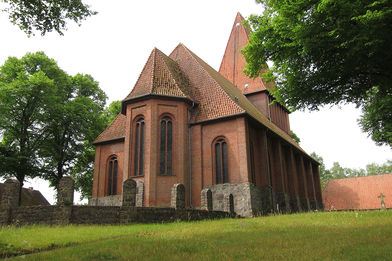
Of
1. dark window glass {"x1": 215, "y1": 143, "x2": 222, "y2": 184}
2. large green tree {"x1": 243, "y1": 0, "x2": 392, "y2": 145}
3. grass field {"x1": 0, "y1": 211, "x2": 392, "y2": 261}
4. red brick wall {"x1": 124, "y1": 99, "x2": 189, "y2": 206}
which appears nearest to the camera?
grass field {"x1": 0, "y1": 211, "x2": 392, "y2": 261}

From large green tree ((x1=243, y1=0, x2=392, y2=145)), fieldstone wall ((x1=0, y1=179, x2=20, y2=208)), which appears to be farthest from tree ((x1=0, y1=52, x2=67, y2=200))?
large green tree ((x1=243, y1=0, x2=392, y2=145))

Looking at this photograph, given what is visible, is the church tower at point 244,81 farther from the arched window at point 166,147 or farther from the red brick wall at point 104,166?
the red brick wall at point 104,166

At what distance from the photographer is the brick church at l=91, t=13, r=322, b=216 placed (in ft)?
61.6

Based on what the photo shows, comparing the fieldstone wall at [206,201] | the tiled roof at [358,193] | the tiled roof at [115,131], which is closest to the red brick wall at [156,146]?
the tiled roof at [115,131]

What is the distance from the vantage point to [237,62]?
3478 cm

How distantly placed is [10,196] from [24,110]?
1302 cm

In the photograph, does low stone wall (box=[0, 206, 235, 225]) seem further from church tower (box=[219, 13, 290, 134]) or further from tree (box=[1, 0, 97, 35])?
church tower (box=[219, 13, 290, 134])

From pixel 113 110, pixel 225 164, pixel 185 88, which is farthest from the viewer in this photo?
pixel 113 110

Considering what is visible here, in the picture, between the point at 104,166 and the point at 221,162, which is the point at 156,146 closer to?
the point at 221,162

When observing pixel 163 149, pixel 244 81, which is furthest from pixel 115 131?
pixel 244 81

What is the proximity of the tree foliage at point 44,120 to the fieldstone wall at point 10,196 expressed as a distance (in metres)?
10.1

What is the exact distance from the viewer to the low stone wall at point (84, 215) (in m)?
11.7

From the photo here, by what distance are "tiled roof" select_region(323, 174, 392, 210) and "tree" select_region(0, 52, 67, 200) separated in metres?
27.9

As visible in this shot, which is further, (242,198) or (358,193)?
(358,193)
